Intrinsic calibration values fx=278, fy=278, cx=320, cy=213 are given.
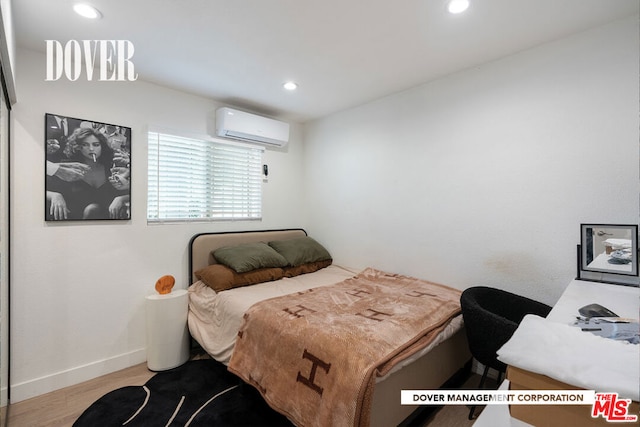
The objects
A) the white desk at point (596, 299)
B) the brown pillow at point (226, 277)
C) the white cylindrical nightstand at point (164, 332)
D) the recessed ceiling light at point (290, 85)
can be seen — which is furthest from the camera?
the recessed ceiling light at point (290, 85)

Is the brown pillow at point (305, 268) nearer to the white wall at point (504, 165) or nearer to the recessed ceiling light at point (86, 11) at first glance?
the white wall at point (504, 165)

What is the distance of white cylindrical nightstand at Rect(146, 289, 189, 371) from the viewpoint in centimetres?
242

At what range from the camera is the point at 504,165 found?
226cm

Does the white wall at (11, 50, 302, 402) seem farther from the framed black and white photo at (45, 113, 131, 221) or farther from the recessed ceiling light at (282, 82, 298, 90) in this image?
the recessed ceiling light at (282, 82, 298, 90)

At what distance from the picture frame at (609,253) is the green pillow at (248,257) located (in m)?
2.51

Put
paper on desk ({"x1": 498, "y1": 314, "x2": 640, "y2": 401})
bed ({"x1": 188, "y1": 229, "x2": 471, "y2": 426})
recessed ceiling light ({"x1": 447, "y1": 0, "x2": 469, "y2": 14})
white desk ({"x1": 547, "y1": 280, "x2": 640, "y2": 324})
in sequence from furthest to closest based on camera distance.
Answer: recessed ceiling light ({"x1": 447, "y1": 0, "x2": 469, "y2": 14})
bed ({"x1": 188, "y1": 229, "x2": 471, "y2": 426})
white desk ({"x1": 547, "y1": 280, "x2": 640, "y2": 324})
paper on desk ({"x1": 498, "y1": 314, "x2": 640, "y2": 401})

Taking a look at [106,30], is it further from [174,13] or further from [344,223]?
[344,223]

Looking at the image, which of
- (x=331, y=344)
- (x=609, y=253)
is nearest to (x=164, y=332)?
(x=331, y=344)

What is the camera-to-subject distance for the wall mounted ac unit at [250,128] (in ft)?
9.93

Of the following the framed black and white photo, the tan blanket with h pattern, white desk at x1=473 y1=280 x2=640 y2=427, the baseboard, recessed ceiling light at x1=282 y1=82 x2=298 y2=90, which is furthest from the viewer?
recessed ceiling light at x1=282 y1=82 x2=298 y2=90

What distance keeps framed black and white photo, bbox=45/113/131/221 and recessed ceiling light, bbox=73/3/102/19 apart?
0.90 meters

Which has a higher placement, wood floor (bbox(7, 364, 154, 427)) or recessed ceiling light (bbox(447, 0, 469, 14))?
recessed ceiling light (bbox(447, 0, 469, 14))

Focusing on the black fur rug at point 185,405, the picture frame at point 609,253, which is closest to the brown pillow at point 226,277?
the black fur rug at point 185,405

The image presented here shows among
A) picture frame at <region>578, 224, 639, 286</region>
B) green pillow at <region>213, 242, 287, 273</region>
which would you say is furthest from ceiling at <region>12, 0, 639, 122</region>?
green pillow at <region>213, 242, 287, 273</region>
